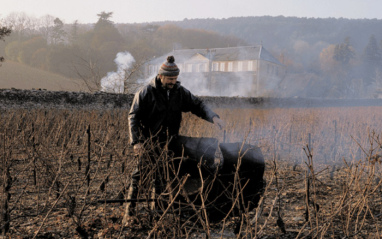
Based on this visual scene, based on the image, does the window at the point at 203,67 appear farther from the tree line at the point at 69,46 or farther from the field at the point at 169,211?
the field at the point at 169,211

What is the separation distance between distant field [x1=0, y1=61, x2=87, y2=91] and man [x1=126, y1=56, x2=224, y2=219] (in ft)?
103

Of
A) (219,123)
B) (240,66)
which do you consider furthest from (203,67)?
(219,123)

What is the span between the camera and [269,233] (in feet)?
11.9

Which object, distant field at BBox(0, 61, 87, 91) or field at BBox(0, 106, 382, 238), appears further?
distant field at BBox(0, 61, 87, 91)

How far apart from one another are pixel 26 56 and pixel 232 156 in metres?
52.8

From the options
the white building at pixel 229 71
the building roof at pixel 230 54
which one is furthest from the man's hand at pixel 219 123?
the building roof at pixel 230 54

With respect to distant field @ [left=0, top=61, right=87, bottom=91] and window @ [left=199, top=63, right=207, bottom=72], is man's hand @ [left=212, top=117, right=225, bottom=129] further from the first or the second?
window @ [left=199, top=63, right=207, bottom=72]

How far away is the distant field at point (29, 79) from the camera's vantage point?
1366 inches

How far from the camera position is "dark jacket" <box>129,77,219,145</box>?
3.58 metres

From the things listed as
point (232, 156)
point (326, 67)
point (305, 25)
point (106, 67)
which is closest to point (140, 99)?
point (232, 156)

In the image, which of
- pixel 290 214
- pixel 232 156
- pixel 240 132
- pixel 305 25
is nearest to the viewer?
pixel 232 156

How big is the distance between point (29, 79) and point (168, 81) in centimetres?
3906

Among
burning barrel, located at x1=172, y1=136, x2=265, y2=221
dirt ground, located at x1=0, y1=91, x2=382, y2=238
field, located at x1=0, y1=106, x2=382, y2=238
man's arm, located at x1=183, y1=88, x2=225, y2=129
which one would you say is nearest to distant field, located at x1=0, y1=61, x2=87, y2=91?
field, located at x1=0, y1=106, x2=382, y2=238

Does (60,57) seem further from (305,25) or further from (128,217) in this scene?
(305,25)
